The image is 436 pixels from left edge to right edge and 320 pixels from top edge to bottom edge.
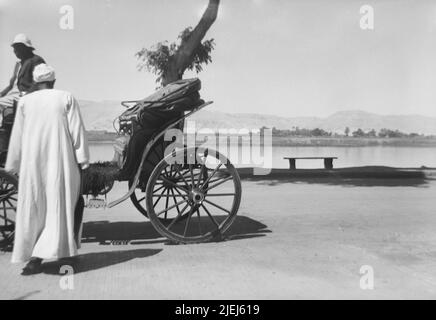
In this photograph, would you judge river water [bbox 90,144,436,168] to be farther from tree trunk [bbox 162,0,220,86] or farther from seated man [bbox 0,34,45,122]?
seated man [bbox 0,34,45,122]

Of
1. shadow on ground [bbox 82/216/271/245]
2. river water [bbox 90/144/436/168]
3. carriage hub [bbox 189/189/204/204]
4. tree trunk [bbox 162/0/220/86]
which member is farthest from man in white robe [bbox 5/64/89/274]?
tree trunk [bbox 162/0/220/86]

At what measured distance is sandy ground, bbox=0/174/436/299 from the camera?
4375 millimetres

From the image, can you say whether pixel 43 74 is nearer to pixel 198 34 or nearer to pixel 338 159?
pixel 198 34

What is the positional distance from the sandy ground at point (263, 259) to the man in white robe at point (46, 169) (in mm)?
305

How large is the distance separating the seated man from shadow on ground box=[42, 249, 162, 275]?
72.9 inches

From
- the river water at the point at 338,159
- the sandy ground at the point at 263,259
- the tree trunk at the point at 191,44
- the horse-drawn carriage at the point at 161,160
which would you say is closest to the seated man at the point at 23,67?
the horse-drawn carriage at the point at 161,160

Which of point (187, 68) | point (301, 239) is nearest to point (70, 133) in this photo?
point (301, 239)

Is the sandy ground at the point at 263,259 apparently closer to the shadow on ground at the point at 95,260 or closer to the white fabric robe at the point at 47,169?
the shadow on ground at the point at 95,260

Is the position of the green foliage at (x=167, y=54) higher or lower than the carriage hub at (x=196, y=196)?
higher

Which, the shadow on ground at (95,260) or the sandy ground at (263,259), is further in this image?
the shadow on ground at (95,260)

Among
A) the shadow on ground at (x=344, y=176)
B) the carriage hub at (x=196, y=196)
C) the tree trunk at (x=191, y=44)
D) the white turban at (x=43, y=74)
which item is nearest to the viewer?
the white turban at (x=43, y=74)

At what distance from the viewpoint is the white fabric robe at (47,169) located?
4762mm

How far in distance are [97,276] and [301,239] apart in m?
2.78
